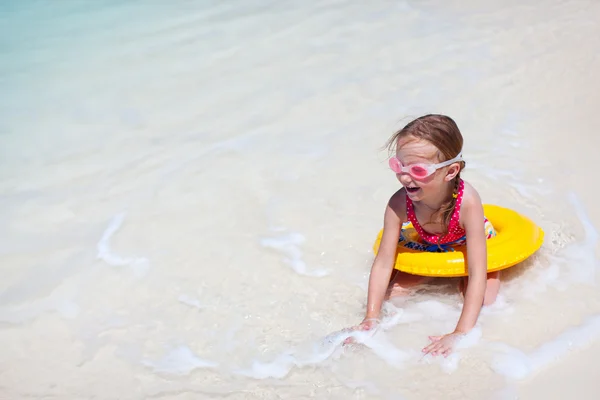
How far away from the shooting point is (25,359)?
361 centimetres

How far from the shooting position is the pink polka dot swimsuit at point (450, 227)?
338 cm

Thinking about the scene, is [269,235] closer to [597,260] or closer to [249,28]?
[597,260]

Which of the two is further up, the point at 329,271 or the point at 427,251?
the point at 427,251

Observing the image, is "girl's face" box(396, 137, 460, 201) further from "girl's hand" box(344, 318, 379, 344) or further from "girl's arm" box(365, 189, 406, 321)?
"girl's hand" box(344, 318, 379, 344)

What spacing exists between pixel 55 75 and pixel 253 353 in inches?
221

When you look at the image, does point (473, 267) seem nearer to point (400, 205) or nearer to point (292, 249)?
point (400, 205)

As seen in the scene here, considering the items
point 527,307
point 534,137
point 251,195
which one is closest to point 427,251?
point 527,307

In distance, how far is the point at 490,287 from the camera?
359 cm

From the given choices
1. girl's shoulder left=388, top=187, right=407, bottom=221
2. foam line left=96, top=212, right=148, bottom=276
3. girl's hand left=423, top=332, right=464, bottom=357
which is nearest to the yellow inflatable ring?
girl's shoulder left=388, top=187, right=407, bottom=221

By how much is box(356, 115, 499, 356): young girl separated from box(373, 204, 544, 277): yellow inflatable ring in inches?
3.0

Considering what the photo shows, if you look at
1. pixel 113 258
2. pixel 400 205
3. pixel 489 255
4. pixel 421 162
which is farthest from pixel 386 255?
pixel 113 258

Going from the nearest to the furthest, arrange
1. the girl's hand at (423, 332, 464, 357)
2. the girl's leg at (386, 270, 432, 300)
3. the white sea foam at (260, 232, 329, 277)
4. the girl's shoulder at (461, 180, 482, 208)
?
1. the girl's hand at (423, 332, 464, 357)
2. the girl's shoulder at (461, 180, 482, 208)
3. the girl's leg at (386, 270, 432, 300)
4. the white sea foam at (260, 232, 329, 277)

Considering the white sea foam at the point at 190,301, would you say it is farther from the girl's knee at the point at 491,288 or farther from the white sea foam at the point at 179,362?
the girl's knee at the point at 491,288

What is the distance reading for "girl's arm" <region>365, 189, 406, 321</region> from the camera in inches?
139
